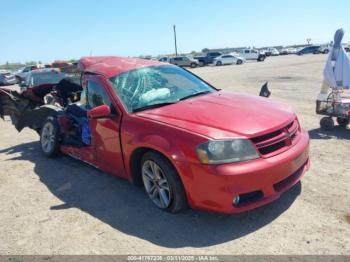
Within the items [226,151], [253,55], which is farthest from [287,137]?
[253,55]

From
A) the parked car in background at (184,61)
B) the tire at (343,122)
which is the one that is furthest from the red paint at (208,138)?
the parked car in background at (184,61)

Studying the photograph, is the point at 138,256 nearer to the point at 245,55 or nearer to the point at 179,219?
the point at 179,219

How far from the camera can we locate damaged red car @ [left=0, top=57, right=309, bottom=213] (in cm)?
352

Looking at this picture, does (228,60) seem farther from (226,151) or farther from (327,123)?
(226,151)

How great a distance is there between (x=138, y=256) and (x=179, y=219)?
2.48 ft

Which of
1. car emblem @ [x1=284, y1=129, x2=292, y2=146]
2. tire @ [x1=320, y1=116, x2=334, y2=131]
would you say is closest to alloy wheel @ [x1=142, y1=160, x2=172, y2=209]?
car emblem @ [x1=284, y1=129, x2=292, y2=146]

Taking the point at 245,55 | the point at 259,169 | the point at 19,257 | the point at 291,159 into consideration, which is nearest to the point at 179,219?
the point at 259,169

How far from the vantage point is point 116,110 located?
15.0 feet

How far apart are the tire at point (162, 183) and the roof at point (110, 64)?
5.13ft

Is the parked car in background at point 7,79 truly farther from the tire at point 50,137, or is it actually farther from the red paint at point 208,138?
the red paint at point 208,138

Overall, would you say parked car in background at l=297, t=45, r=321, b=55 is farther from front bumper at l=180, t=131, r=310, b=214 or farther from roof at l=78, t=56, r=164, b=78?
front bumper at l=180, t=131, r=310, b=214

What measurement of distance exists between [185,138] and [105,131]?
153 centimetres

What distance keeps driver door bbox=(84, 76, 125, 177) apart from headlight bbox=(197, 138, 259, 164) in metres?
1.43

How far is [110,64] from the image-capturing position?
540cm
